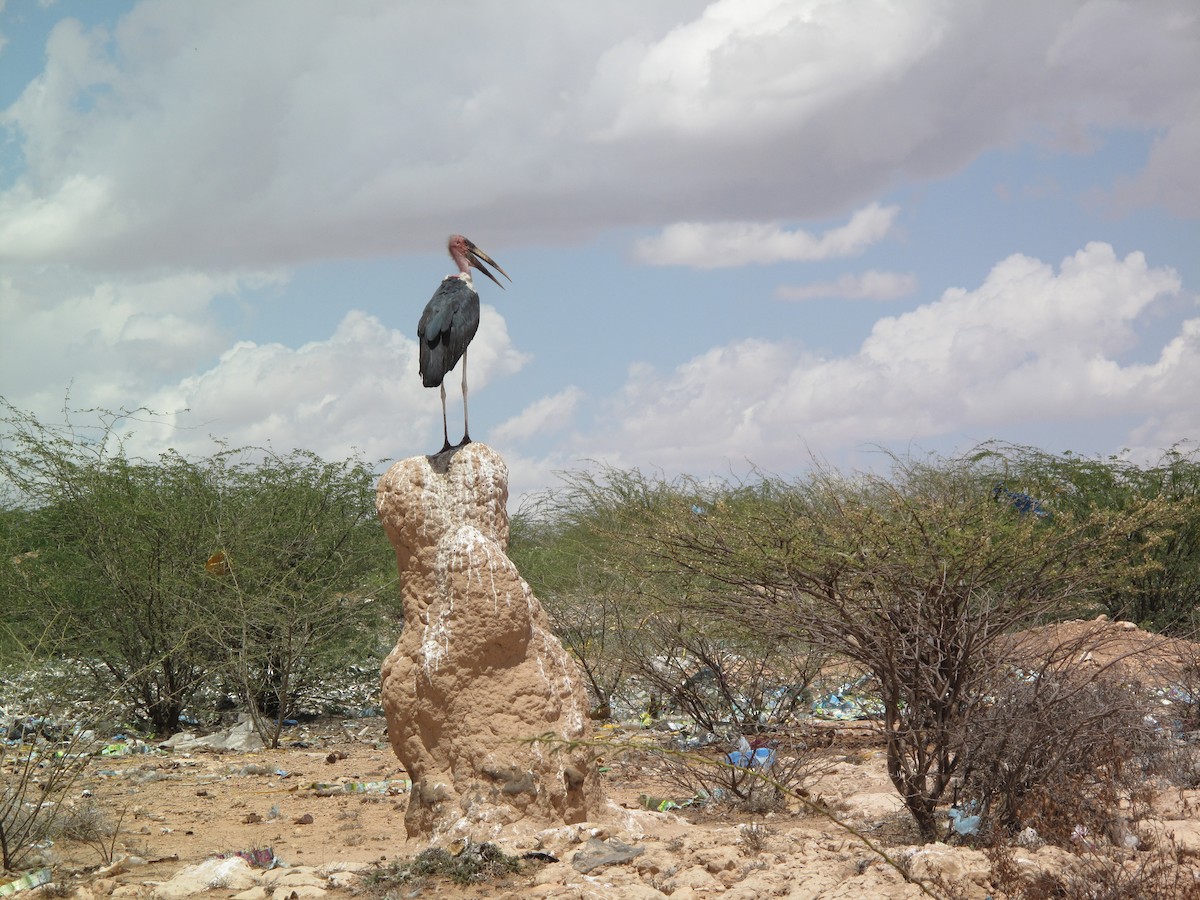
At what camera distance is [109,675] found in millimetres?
12766

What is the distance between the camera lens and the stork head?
7.72 metres

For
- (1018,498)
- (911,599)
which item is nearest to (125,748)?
(911,599)

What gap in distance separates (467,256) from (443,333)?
3.25 feet

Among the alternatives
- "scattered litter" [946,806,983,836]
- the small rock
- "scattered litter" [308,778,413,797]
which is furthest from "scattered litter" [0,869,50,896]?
"scattered litter" [946,806,983,836]

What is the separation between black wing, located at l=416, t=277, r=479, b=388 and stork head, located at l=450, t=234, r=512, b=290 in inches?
21.4

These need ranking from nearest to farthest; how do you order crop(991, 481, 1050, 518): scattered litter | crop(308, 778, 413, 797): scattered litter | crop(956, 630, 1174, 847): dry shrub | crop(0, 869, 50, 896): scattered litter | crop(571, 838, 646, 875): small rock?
crop(571, 838, 646, 875): small rock, crop(956, 630, 1174, 847): dry shrub, crop(0, 869, 50, 896): scattered litter, crop(308, 778, 413, 797): scattered litter, crop(991, 481, 1050, 518): scattered litter

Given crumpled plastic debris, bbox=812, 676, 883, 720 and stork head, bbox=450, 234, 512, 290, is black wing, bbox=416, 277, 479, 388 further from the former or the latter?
crumpled plastic debris, bbox=812, 676, 883, 720

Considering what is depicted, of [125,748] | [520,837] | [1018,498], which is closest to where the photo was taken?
[520,837]

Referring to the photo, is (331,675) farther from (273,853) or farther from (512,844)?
(512,844)

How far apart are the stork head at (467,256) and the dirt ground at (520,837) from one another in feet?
10.9

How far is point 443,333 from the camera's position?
702cm

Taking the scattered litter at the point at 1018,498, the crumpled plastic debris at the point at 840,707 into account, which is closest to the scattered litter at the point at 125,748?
the crumpled plastic debris at the point at 840,707

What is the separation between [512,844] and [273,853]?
1.99m

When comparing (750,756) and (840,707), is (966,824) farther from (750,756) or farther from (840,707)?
(840,707)
